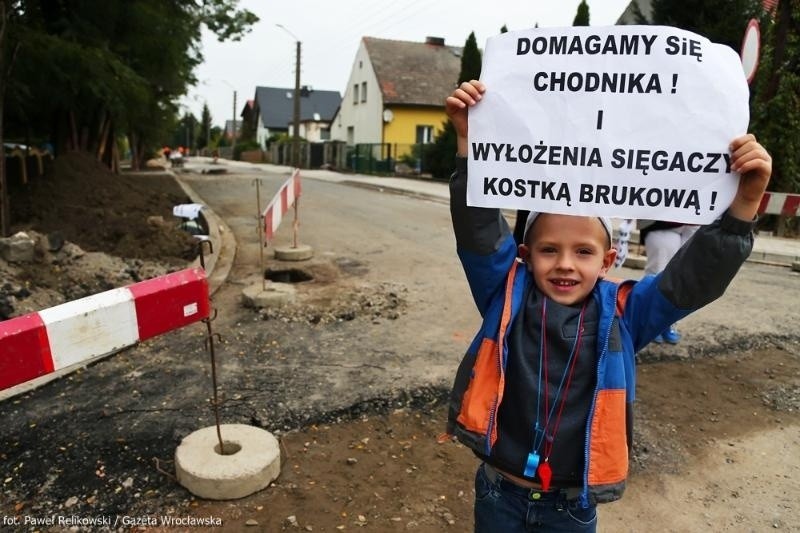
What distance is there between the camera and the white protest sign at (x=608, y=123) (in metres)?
1.66

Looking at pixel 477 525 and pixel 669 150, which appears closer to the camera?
pixel 669 150

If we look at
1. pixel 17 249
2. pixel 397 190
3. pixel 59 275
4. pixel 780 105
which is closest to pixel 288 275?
pixel 59 275

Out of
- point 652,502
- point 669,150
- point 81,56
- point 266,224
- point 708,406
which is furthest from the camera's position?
point 81,56

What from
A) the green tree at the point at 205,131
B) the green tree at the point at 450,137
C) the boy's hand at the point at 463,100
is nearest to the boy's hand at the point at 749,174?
the boy's hand at the point at 463,100

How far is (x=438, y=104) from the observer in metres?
37.6

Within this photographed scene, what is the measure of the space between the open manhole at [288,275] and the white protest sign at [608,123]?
5746mm

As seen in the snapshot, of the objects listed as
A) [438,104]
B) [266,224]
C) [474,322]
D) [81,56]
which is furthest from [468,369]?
[438,104]

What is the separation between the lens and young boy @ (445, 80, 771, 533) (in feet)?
5.68

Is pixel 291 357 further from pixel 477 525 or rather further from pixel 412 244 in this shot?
pixel 412 244

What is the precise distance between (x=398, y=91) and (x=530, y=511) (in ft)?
122

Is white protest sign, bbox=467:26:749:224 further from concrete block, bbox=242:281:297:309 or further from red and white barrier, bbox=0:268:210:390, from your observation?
concrete block, bbox=242:281:297:309

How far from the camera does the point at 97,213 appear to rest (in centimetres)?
909

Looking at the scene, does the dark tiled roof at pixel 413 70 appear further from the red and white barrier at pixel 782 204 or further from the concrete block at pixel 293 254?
the concrete block at pixel 293 254

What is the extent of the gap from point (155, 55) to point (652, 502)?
14.5m
